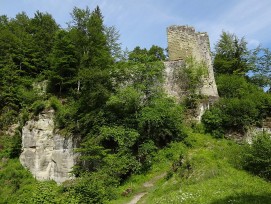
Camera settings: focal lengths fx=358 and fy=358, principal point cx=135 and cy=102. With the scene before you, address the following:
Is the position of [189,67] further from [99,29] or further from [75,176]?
[75,176]

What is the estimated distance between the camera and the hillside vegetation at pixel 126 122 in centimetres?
1736

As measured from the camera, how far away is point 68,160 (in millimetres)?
24391

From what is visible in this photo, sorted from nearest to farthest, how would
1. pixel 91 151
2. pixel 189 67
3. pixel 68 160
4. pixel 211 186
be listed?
pixel 211 186
pixel 91 151
pixel 68 160
pixel 189 67

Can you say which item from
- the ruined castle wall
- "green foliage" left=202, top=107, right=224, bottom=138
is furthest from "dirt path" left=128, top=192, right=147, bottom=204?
the ruined castle wall

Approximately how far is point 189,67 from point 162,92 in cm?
474

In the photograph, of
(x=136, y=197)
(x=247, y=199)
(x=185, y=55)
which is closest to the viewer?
(x=247, y=199)

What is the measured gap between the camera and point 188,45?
3119 cm

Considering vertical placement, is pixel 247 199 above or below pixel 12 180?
above

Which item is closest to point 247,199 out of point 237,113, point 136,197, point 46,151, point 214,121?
point 136,197

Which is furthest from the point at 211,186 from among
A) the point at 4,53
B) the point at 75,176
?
the point at 4,53

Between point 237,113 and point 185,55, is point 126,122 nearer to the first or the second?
point 237,113

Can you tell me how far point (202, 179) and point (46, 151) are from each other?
1291 cm

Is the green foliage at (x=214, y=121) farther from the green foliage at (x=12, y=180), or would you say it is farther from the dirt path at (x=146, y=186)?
the green foliage at (x=12, y=180)

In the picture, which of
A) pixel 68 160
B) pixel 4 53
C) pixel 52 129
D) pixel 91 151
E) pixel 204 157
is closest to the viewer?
pixel 204 157
